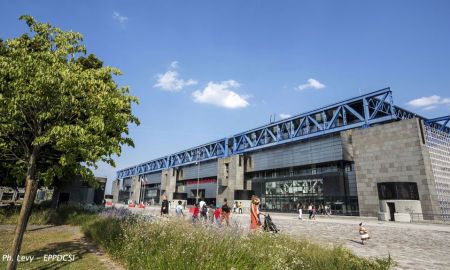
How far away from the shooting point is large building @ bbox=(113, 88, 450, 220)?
37.5m

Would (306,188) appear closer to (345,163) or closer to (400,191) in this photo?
(345,163)

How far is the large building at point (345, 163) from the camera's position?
123ft

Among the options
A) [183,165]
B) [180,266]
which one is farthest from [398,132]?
[183,165]

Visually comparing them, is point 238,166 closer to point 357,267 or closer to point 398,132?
point 398,132

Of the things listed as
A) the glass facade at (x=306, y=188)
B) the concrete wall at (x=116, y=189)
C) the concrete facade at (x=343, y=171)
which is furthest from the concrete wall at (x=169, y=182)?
the concrete wall at (x=116, y=189)

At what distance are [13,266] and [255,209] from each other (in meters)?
8.44

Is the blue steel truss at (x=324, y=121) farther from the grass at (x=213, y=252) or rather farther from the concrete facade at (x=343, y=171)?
the grass at (x=213, y=252)

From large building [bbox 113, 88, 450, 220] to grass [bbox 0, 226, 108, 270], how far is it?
3308 centimetres

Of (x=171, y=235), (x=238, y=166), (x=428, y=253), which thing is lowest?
(x=428, y=253)

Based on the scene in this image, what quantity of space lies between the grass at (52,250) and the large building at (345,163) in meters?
33.1

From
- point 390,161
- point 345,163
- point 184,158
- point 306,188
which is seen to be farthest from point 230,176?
point 390,161

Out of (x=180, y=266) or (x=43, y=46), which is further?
(x=43, y=46)

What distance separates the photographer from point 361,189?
43062 mm

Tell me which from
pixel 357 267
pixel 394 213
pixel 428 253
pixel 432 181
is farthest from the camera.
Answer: pixel 432 181
